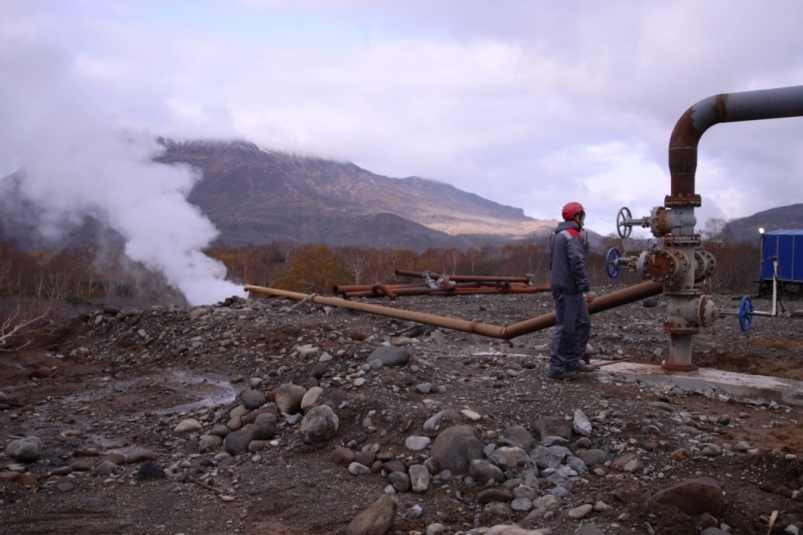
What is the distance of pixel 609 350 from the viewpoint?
27.5 feet

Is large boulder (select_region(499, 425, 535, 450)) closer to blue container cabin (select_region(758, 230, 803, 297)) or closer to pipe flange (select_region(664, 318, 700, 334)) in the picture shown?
pipe flange (select_region(664, 318, 700, 334))

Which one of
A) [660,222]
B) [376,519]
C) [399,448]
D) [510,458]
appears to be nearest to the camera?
[376,519]

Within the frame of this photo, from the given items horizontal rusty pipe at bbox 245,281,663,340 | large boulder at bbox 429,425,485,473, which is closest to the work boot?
horizontal rusty pipe at bbox 245,281,663,340

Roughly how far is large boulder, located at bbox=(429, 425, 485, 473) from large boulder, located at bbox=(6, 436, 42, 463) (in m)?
3.12

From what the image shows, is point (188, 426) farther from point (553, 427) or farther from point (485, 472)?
point (553, 427)

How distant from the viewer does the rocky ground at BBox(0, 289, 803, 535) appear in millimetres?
3906

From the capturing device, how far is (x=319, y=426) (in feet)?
16.9

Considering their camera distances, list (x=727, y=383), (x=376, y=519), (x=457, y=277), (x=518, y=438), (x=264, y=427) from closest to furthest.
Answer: (x=376, y=519), (x=518, y=438), (x=264, y=427), (x=727, y=383), (x=457, y=277)

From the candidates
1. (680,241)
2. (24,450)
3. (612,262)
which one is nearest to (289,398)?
(24,450)

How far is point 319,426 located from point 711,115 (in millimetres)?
4334

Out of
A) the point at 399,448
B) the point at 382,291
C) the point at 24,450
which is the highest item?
the point at 382,291

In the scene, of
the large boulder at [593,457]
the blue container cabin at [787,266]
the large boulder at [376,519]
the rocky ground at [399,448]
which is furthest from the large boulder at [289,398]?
the blue container cabin at [787,266]

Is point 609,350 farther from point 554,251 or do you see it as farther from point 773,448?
point 773,448

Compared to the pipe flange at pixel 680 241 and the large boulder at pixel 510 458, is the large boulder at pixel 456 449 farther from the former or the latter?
the pipe flange at pixel 680 241
